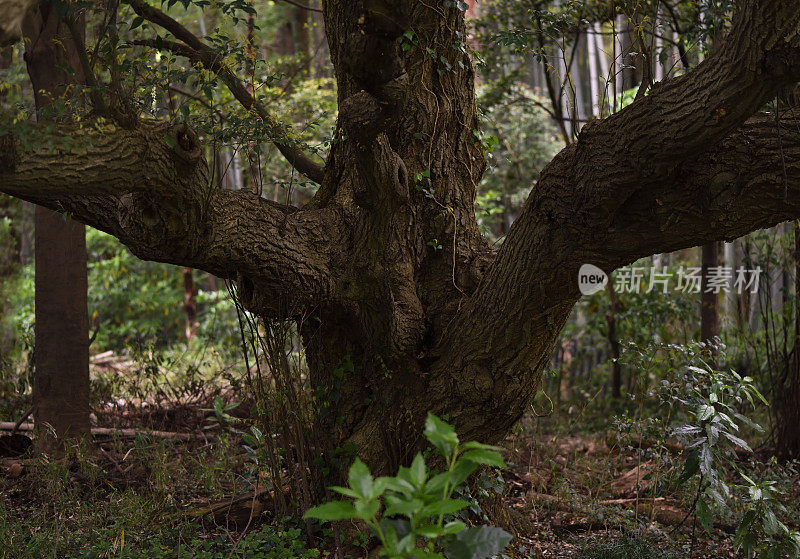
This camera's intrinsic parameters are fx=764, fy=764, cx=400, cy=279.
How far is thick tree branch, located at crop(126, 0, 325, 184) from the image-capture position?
3.97 metres

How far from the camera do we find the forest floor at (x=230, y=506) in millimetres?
3672

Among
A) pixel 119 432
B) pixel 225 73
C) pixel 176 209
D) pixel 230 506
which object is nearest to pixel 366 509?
pixel 176 209

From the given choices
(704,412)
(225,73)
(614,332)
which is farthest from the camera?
(614,332)

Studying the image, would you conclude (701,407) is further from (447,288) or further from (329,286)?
(329,286)

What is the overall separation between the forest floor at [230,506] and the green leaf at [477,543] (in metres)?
1.63

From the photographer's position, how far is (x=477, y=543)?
1.94m

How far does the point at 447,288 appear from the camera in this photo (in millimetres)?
3873

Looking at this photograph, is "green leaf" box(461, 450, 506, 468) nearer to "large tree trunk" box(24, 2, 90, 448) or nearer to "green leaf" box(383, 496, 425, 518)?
"green leaf" box(383, 496, 425, 518)

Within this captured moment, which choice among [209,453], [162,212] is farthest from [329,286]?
[209,453]

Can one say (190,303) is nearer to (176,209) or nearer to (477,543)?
(176,209)

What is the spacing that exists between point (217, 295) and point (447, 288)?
301 inches

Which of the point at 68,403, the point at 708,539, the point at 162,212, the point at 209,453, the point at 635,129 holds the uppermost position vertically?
the point at 635,129

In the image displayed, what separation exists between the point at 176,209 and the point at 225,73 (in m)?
1.32

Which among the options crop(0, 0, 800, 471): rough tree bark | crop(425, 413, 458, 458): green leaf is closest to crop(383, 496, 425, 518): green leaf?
crop(425, 413, 458, 458): green leaf
